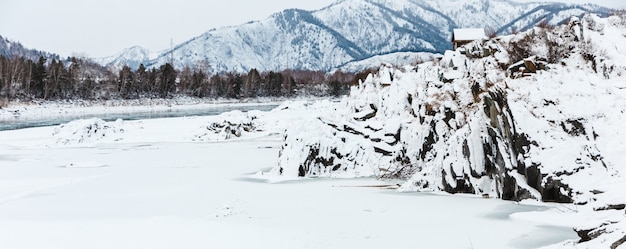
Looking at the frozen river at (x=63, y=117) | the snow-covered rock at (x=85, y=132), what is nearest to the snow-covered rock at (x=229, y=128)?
the snow-covered rock at (x=85, y=132)

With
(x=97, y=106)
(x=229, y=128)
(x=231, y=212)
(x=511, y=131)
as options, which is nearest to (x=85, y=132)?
(x=229, y=128)

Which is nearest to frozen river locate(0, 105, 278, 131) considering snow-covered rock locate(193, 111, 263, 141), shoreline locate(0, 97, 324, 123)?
shoreline locate(0, 97, 324, 123)

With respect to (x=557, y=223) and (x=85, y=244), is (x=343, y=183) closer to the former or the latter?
(x=557, y=223)

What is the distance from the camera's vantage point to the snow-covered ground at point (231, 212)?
8.23 m

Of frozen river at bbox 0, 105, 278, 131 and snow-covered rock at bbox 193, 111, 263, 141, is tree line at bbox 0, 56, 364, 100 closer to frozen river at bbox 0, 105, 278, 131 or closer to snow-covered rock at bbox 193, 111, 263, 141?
frozen river at bbox 0, 105, 278, 131

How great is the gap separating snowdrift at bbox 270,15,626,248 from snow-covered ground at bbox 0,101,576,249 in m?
0.74

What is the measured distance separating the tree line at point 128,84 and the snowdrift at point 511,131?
6164cm

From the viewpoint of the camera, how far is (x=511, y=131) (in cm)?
1127

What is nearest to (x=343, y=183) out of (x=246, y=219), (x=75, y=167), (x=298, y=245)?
(x=246, y=219)

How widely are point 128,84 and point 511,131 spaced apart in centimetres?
9453

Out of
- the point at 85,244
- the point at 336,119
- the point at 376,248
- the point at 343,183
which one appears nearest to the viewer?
the point at 376,248

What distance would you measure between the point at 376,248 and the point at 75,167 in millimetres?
15035

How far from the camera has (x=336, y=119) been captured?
18.1m

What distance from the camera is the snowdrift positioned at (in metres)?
10.0
